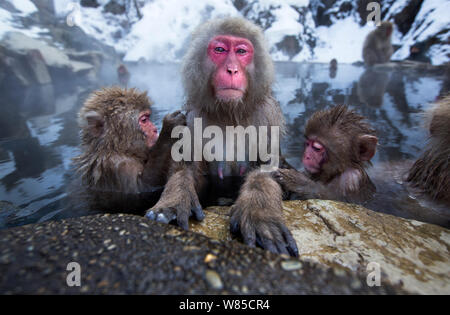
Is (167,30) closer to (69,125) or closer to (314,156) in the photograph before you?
(69,125)

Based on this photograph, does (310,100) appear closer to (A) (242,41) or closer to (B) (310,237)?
(A) (242,41)

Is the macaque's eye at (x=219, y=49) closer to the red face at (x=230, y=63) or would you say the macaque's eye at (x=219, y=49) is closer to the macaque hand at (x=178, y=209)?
the red face at (x=230, y=63)

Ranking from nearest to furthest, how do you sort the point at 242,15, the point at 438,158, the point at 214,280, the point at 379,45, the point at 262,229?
the point at 214,280 < the point at 262,229 < the point at 438,158 < the point at 379,45 < the point at 242,15

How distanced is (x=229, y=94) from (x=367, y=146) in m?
1.45

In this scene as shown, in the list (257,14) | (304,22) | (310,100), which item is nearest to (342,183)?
(310,100)

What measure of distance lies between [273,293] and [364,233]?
0.96 m

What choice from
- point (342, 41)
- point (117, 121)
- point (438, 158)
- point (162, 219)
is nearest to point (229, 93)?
point (162, 219)

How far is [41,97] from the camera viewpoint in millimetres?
8094

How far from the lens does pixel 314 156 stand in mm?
2836

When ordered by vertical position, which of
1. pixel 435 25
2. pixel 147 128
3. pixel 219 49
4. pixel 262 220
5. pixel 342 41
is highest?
pixel 342 41

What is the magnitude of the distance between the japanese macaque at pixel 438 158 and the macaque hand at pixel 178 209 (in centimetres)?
204

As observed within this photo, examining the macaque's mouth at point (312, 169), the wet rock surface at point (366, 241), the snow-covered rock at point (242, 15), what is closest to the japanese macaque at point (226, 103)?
the wet rock surface at point (366, 241)

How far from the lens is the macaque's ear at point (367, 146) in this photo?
101 inches

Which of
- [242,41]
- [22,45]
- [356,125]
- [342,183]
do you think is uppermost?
[22,45]
